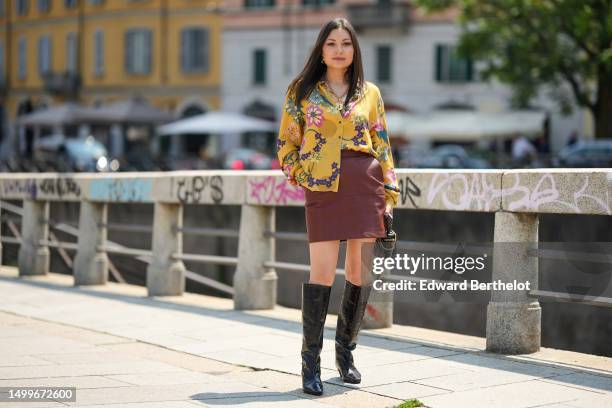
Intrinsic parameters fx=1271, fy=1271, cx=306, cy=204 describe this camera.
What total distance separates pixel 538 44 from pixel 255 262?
2052 cm

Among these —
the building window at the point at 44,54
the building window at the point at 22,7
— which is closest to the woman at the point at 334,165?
the building window at the point at 44,54

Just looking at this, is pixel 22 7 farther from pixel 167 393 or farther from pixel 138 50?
pixel 167 393

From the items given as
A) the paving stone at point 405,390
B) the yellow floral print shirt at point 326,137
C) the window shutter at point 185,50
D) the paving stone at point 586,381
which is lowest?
the paving stone at point 405,390

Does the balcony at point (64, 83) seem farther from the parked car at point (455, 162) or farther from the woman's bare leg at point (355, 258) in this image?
the woman's bare leg at point (355, 258)

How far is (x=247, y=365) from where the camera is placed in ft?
23.5

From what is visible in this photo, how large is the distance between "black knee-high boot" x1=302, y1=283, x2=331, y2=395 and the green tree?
2207 centimetres

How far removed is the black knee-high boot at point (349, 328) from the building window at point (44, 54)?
174 feet

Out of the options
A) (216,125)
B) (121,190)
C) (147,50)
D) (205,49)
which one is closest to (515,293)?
(121,190)

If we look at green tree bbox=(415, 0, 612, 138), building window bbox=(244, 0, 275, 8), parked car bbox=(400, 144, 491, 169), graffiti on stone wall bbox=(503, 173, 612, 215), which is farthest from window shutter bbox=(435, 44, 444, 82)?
graffiti on stone wall bbox=(503, 173, 612, 215)

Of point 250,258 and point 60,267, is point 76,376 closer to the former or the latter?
point 250,258

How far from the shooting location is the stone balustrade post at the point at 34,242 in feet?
43.9

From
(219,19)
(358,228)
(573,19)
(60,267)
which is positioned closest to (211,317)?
(358,228)

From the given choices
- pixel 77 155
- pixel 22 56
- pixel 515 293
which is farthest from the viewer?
pixel 22 56

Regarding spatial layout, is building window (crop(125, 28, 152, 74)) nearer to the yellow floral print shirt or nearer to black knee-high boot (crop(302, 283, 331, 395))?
the yellow floral print shirt
